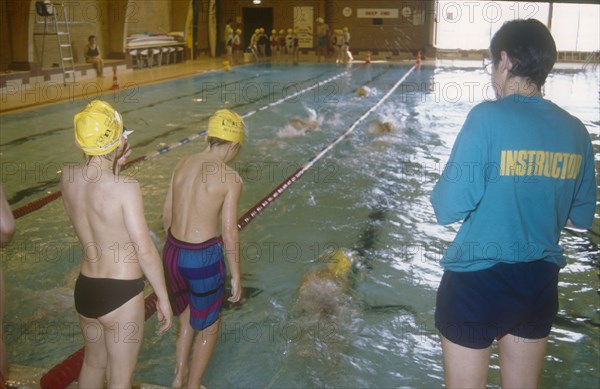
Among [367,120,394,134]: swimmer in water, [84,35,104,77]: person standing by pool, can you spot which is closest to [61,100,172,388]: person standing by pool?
[367,120,394,134]: swimmer in water

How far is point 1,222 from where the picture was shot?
207cm

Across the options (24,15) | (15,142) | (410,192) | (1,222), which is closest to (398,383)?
(1,222)

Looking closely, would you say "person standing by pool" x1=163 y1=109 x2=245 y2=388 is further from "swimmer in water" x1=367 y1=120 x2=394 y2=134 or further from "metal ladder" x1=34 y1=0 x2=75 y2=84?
"metal ladder" x1=34 y1=0 x2=75 y2=84

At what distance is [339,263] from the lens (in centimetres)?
438

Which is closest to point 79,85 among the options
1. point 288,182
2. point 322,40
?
point 288,182

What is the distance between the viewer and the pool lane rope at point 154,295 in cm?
255

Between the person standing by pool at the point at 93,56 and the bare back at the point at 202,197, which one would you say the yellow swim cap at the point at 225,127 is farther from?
the person standing by pool at the point at 93,56

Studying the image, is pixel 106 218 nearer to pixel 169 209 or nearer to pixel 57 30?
pixel 169 209

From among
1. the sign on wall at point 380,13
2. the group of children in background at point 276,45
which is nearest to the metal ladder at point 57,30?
the group of children in background at point 276,45

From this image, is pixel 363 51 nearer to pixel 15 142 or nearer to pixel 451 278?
pixel 15 142

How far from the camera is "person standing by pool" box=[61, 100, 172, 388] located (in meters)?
2.06

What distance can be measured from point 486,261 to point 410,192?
469cm

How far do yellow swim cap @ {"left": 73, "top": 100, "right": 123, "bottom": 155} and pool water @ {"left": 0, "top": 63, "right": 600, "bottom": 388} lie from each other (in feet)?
4.57

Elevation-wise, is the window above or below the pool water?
above
